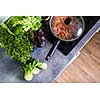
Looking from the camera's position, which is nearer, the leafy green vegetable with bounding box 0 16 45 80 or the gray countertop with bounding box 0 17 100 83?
the leafy green vegetable with bounding box 0 16 45 80

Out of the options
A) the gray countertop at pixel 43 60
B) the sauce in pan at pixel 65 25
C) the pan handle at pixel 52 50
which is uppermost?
the sauce in pan at pixel 65 25

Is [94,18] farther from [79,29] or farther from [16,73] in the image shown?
[16,73]

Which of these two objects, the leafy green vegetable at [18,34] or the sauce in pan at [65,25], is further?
the sauce in pan at [65,25]

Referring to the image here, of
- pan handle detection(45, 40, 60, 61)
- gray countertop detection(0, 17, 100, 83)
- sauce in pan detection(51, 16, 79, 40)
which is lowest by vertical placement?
gray countertop detection(0, 17, 100, 83)

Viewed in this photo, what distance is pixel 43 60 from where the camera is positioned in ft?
2.53

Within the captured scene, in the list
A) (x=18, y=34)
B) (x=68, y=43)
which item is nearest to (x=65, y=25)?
(x=68, y=43)

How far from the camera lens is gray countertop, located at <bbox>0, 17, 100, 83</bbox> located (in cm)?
75

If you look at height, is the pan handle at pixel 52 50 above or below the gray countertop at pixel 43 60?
above

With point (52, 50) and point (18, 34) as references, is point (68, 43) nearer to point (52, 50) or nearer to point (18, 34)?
point (52, 50)

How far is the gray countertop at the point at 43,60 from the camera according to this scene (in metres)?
0.75

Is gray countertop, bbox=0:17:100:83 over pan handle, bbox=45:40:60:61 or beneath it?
beneath

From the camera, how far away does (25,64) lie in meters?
0.73
